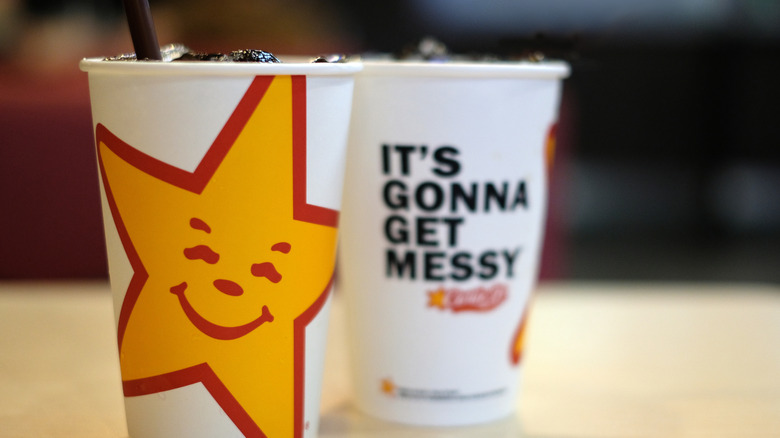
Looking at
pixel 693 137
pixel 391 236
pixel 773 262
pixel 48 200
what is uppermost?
pixel 391 236

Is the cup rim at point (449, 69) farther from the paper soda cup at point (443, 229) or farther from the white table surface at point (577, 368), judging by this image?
the white table surface at point (577, 368)

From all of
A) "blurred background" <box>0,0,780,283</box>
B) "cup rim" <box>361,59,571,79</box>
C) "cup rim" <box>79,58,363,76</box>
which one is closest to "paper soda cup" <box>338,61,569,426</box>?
"cup rim" <box>361,59,571,79</box>

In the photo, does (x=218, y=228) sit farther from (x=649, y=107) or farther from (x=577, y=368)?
(x=649, y=107)

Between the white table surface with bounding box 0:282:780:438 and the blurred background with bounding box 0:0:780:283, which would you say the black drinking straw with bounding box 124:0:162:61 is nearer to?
the white table surface with bounding box 0:282:780:438

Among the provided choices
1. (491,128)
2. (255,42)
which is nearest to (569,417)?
(491,128)

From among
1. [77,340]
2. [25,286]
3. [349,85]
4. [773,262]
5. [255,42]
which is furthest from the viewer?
[773,262]

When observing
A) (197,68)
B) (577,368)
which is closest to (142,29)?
(197,68)

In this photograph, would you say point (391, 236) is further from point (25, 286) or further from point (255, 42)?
point (255, 42)
